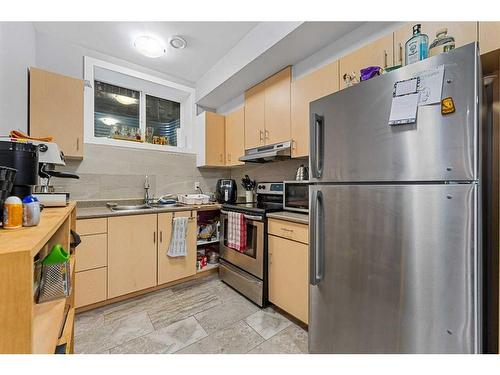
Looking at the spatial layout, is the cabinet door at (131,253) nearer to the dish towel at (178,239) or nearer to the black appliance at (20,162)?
the dish towel at (178,239)

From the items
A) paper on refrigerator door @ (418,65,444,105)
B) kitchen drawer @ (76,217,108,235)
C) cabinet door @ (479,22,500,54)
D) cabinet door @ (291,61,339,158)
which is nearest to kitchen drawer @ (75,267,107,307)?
kitchen drawer @ (76,217,108,235)

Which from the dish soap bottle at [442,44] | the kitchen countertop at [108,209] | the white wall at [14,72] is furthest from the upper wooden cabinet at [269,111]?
the white wall at [14,72]

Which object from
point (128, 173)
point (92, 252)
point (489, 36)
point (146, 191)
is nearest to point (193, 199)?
point (146, 191)

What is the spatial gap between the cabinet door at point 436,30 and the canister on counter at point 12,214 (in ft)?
6.25

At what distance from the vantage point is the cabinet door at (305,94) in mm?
1709

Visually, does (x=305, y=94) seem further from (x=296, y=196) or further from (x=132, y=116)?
Result: (x=132, y=116)

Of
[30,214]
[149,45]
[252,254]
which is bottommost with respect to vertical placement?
[252,254]

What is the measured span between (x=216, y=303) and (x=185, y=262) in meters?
0.59

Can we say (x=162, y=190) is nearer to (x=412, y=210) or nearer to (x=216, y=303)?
(x=216, y=303)

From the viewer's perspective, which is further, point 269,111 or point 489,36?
point 269,111

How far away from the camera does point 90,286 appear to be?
187cm

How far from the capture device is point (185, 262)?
239 centimetres

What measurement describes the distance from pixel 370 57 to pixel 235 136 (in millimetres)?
1677

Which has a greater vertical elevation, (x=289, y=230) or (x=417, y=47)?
(x=417, y=47)
